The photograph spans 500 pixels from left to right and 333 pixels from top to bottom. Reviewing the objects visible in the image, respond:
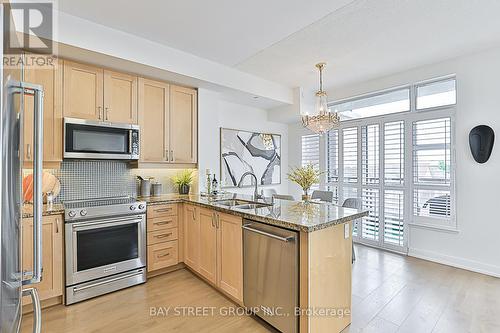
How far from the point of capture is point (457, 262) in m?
3.46

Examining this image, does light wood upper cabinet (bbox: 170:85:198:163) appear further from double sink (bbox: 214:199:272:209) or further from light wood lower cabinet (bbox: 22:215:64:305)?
light wood lower cabinet (bbox: 22:215:64:305)

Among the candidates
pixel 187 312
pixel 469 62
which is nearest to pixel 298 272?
pixel 187 312

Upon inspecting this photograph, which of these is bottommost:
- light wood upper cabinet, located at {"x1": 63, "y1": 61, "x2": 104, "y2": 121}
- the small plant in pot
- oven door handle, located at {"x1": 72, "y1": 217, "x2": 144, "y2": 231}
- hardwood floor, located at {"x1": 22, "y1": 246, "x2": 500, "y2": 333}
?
hardwood floor, located at {"x1": 22, "y1": 246, "x2": 500, "y2": 333}

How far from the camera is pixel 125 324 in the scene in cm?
219

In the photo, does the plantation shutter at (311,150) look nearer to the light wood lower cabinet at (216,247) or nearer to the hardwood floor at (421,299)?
the hardwood floor at (421,299)

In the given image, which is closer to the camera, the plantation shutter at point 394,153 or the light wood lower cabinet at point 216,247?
the light wood lower cabinet at point 216,247

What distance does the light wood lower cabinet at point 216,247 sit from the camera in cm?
240

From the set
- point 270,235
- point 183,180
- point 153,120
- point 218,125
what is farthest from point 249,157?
point 270,235

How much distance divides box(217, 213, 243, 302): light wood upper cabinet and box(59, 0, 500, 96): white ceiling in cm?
205

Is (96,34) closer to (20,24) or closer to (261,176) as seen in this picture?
(20,24)

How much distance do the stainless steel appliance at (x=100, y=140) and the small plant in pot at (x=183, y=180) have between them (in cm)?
85

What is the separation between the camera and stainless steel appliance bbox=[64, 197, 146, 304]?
2520mm

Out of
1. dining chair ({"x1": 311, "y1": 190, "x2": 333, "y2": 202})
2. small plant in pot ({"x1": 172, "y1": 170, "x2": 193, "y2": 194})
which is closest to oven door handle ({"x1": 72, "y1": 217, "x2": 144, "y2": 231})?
small plant in pot ({"x1": 172, "y1": 170, "x2": 193, "y2": 194})

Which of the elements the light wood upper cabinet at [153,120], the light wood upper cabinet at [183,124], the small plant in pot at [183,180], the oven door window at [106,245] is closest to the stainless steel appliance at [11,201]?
the oven door window at [106,245]
